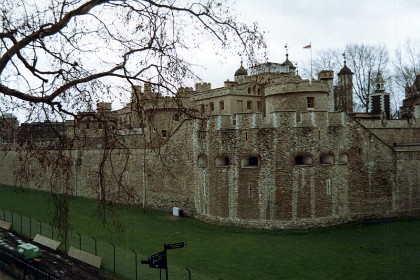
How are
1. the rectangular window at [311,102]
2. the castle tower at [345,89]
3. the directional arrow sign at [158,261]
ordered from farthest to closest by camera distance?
the castle tower at [345,89], the rectangular window at [311,102], the directional arrow sign at [158,261]

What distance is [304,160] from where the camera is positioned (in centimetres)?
1767

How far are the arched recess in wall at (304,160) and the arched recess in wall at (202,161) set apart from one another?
13.3 ft

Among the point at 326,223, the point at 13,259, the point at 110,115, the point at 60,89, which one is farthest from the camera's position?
the point at 326,223

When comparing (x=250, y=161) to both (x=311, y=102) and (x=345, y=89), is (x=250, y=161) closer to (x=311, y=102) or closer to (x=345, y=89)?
(x=311, y=102)

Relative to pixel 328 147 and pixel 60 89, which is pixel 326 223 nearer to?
pixel 328 147

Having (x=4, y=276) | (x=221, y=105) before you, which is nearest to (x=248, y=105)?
(x=221, y=105)

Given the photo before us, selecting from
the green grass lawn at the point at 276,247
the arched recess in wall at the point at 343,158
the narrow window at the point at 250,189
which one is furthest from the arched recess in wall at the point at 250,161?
the arched recess in wall at the point at 343,158

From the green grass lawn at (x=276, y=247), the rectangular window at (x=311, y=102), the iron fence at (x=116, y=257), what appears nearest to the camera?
the iron fence at (x=116, y=257)

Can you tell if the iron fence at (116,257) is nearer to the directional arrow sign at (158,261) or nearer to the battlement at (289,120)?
the directional arrow sign at (158,261)

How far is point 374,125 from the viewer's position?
25.9 meters

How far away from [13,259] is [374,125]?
2146 centimetres

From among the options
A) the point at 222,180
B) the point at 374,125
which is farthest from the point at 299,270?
the point at 374,125

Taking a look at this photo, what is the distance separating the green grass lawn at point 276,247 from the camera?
12391 millimetres

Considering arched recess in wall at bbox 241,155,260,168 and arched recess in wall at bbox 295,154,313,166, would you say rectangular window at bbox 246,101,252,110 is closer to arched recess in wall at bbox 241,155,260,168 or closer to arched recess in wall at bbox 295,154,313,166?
arched recess in wall at bbox 241,155,260,168
